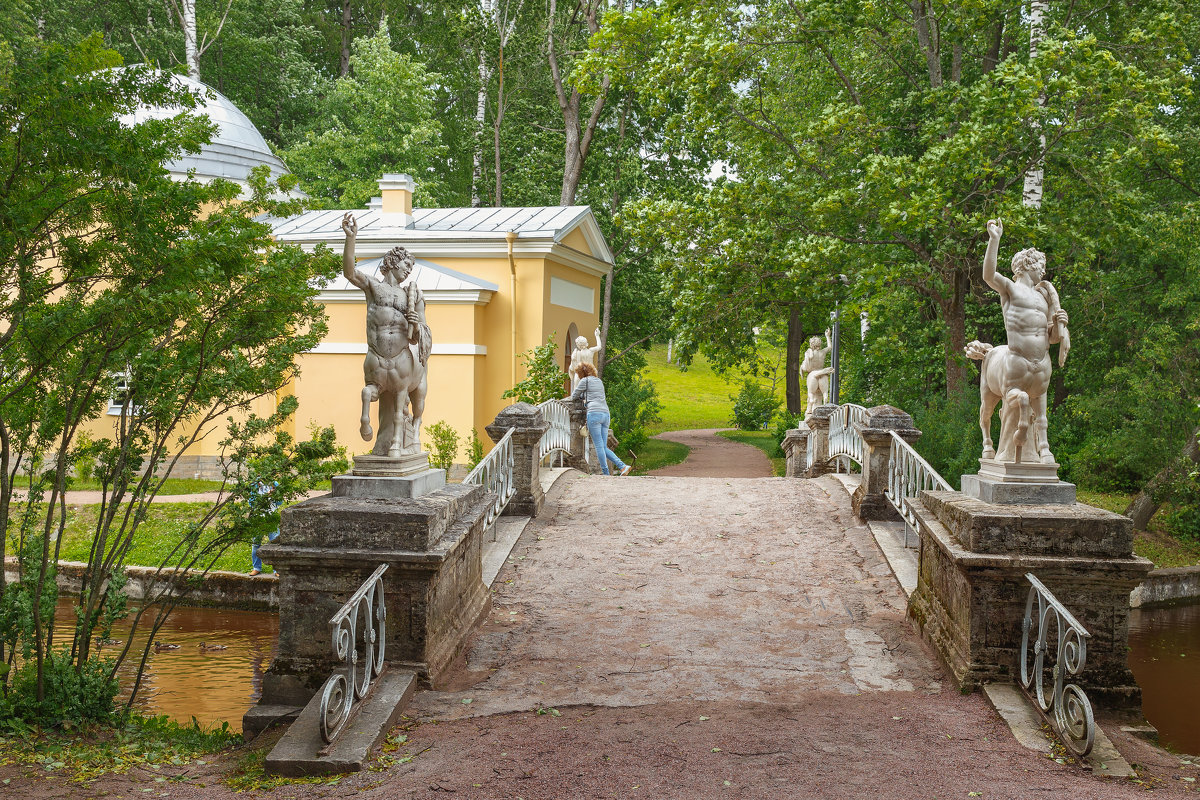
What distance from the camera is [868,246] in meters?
13.9

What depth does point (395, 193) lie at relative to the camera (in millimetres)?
18328

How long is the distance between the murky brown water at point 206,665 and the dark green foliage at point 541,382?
616cm

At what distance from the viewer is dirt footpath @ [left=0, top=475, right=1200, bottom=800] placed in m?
4.01

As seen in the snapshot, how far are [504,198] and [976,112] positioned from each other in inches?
663

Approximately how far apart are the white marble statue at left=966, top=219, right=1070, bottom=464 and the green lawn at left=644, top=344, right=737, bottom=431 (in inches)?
1005

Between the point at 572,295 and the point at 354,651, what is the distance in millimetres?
15026

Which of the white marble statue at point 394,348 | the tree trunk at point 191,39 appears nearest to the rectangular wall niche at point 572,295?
the white marble statue at point 394,348

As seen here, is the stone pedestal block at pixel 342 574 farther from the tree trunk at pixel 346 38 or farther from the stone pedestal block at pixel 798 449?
the tree trunk at pixel 346 38

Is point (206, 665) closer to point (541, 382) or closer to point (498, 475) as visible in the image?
point (498, 475)

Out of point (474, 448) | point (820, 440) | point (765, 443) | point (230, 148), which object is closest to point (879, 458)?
point (820, 440)

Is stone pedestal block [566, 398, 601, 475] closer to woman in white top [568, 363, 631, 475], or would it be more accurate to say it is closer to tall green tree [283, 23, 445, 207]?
woman in white top [568, 363, 631, 475]

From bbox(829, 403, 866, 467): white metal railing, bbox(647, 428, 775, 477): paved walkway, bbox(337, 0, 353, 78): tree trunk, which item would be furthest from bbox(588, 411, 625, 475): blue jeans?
bbox(337, 0, 353, 78): tree trunk

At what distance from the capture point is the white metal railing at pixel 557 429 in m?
11.9

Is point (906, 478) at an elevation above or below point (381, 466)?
below
